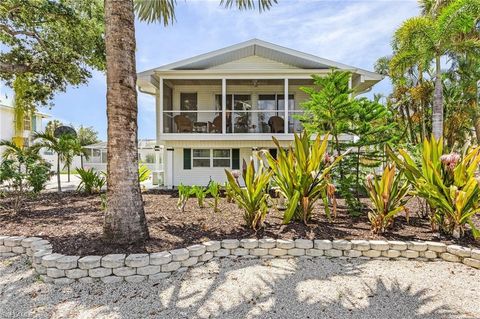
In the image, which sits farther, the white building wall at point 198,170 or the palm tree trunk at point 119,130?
the white building wall at point 198,170

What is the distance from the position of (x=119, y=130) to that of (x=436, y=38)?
1322cm

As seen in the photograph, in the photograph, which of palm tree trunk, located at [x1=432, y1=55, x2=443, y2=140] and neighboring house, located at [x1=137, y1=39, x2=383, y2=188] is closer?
palm tree trunk, located at [x1=432, y1=55, x2=443, y2=140]

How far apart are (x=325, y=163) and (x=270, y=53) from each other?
935 cm

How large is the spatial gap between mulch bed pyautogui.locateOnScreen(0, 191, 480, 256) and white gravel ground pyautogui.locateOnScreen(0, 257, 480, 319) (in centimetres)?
63

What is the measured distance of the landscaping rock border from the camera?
4047 mm

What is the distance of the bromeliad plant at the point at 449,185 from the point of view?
469cm

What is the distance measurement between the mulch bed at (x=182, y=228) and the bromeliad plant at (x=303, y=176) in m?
0.41

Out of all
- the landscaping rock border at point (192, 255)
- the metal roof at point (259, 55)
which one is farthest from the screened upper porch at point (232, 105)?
the landscaping rock border at point (192, 255)

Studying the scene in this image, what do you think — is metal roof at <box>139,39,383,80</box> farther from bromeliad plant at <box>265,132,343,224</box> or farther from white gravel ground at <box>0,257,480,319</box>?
white gravel ground at <box>0,257,480,319</box>

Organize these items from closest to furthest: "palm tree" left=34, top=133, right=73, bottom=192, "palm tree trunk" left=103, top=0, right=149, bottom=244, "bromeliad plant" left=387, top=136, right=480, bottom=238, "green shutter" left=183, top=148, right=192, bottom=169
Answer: "palm tree trunk" left=103, top=0, right=149, bottom=244, "bromeliad plant" left=387, top=136, right=480, bottom=238, "palm tree" left=34, top=133, right=73, bottom=192, "green shutter" left=183, top=148, right=192, bottom=169

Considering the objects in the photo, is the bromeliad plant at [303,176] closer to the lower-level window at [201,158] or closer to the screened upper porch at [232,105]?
the screened upper porch at [232,105]

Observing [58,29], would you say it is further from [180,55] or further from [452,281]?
[452,281]

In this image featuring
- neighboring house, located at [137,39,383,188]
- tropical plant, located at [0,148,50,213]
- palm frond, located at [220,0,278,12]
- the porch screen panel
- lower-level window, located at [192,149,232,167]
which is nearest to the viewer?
tropical plant, located at [0,148,50,213]

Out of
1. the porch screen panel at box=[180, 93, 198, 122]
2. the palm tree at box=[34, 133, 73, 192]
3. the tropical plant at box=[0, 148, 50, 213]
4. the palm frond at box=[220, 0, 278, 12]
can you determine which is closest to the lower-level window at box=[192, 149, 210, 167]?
the porch screen panel at box=[180, 93, 198, 122]
